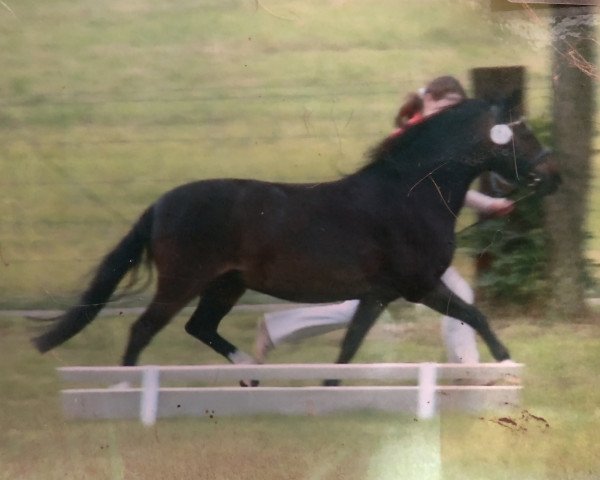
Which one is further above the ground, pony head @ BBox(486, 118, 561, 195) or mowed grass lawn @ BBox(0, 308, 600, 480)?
pony head @ BBox(486, 118, 561, 195)

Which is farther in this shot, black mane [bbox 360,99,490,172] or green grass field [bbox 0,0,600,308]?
black mane [bbox 360,99,490,172]

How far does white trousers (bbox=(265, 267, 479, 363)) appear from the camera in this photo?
3635 mm

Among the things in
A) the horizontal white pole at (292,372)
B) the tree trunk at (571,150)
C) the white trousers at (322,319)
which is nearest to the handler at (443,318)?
the white trousers at (322,319)

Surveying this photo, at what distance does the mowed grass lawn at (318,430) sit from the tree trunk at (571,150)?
0.18m

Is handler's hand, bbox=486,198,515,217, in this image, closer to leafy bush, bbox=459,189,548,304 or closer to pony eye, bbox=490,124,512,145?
leafy bush, bbox=459,189,548,304

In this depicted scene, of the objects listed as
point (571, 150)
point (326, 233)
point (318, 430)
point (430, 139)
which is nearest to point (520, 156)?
point (571, 150)

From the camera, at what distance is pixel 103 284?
3.63 m

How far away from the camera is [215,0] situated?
3.45 m

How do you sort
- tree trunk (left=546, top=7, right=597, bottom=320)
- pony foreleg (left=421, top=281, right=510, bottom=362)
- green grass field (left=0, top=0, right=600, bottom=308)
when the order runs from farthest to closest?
pony foreleg (left=421, top=281, right=510, bottom=362) < tree trunk (left=546, top=7, right=597, bottom=320) < green grass field (left=0, top=0, right=600, bottom=308)

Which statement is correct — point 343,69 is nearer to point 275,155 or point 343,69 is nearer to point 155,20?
point 275,155

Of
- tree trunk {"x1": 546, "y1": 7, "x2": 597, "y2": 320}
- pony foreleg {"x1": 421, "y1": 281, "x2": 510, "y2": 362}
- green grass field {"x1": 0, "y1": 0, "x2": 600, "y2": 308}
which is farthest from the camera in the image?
pony foreleg {"x1": 421, "y1": 281, "x2": 510, "y2": 362}

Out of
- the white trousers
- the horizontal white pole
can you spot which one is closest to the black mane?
the white trousers

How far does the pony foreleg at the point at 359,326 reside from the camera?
3.64m

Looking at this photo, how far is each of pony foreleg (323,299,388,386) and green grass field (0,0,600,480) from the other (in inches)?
1.6
